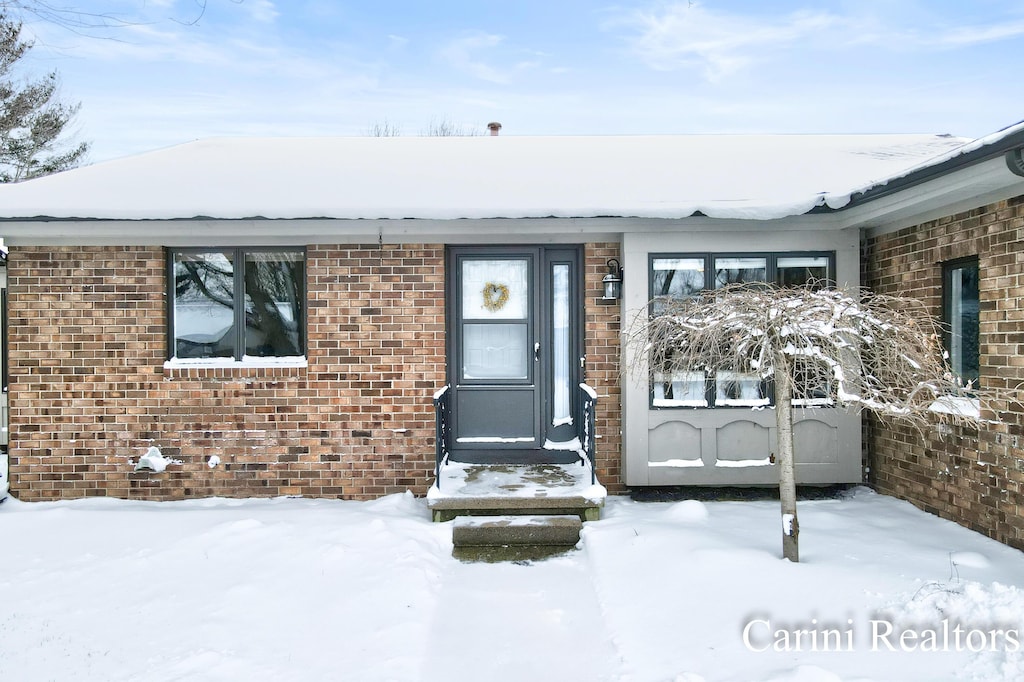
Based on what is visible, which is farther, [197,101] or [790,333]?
[197,101]

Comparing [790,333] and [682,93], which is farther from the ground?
[682,93]

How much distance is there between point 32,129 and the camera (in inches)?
616

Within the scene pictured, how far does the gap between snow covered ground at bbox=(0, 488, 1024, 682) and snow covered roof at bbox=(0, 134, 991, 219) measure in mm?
2486

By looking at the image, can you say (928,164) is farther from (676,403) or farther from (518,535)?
(518,535)

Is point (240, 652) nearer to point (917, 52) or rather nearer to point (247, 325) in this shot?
point (247, 325)

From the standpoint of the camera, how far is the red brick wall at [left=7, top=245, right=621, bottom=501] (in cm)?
592

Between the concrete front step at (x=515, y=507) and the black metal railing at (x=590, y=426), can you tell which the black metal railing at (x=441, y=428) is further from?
the black metal railing at (x=590, y=426)

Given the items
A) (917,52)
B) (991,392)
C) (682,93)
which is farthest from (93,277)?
(917,52)

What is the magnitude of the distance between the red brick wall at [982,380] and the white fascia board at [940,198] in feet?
0.27

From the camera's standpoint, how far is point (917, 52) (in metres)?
16.3

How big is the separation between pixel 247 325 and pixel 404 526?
246cm

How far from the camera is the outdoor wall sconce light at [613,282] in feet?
19.3

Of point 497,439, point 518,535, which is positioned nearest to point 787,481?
point 518,535

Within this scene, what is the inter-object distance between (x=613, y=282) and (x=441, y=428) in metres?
1.99
